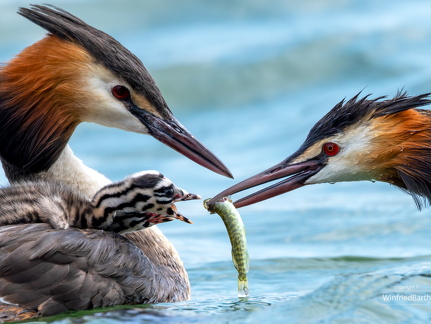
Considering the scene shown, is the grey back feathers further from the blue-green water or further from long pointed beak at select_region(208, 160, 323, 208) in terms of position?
the blue-green water

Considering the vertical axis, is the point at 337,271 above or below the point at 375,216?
below

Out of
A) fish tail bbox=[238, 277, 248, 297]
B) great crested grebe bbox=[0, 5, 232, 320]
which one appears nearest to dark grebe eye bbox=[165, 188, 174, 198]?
great crested grebe bbox=[0, 5, 232, 320]

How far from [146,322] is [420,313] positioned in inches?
65.2

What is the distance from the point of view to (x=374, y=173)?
7.24 meters

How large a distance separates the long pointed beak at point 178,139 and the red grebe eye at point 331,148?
2.34 ft

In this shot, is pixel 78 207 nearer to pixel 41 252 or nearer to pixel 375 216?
pixel 41 252

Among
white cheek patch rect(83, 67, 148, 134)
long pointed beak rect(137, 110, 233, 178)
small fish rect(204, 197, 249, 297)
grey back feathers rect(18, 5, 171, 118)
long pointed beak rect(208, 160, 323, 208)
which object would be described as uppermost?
grey back feathers rect(18, 5, 171, 118)

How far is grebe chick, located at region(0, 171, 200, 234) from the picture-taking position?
6.56 metres

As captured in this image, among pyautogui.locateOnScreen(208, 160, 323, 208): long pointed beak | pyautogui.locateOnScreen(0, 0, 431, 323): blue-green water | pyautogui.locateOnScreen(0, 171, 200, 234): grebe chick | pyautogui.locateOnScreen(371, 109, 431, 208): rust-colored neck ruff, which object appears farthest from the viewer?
pyautogui.locateOnScreen(208, 160, 323, 208): long pointed beak

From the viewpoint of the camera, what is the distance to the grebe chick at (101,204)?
6.56 m

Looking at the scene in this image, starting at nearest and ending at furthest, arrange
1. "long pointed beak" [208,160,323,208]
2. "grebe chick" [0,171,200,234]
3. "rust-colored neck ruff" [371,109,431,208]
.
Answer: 1. "grebe chick" [0,171,200,234]
2. "rust-colored neck ruff" [371,109,431,208]
3. "long pointed beak" [208,160,323,208]

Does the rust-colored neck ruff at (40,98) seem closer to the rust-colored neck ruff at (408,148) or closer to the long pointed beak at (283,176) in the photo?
the long pointed beak at (283,176)

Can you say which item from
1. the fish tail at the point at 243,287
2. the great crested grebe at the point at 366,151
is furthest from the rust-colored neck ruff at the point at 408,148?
the fish tail at the point at 243,287

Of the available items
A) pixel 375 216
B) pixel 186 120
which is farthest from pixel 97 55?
pixel 186 120
